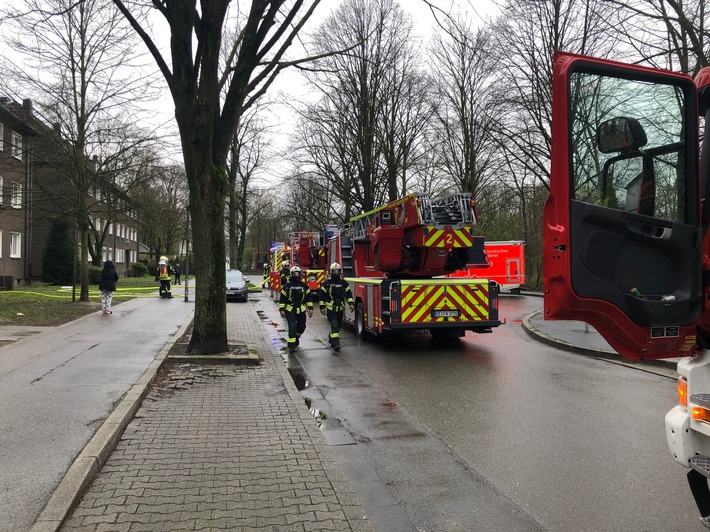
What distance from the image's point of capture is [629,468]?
4500 mm

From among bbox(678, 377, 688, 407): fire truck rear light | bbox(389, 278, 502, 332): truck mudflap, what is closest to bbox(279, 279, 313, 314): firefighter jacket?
bbox(389, 278, 502, 332): truck mudflap

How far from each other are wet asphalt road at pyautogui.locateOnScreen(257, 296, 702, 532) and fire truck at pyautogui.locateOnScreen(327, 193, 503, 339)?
3.37 ft

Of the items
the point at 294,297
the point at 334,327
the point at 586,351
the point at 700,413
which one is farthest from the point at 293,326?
the point at 700,413

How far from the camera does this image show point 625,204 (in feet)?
9.62

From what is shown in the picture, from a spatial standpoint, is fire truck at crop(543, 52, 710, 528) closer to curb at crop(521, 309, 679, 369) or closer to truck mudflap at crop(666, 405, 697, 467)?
truck mudflap at crop(666, 405, 697, 467)

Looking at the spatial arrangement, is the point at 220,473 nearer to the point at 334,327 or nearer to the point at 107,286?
the point at 334,327

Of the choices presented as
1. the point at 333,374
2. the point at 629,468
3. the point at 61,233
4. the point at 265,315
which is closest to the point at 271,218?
the point at 61,233

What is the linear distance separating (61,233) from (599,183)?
111 ft

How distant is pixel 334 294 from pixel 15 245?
25082 millimetres

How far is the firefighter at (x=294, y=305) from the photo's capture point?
1079 centimetres

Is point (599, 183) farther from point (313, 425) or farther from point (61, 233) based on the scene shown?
point (61, 233)

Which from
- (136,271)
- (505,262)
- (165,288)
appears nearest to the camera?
(165,288)

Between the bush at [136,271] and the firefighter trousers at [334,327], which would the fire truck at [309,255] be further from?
the bush at [136,271]

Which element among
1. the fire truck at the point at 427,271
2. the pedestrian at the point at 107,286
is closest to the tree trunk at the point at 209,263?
the fire truck at the point at 427,271
